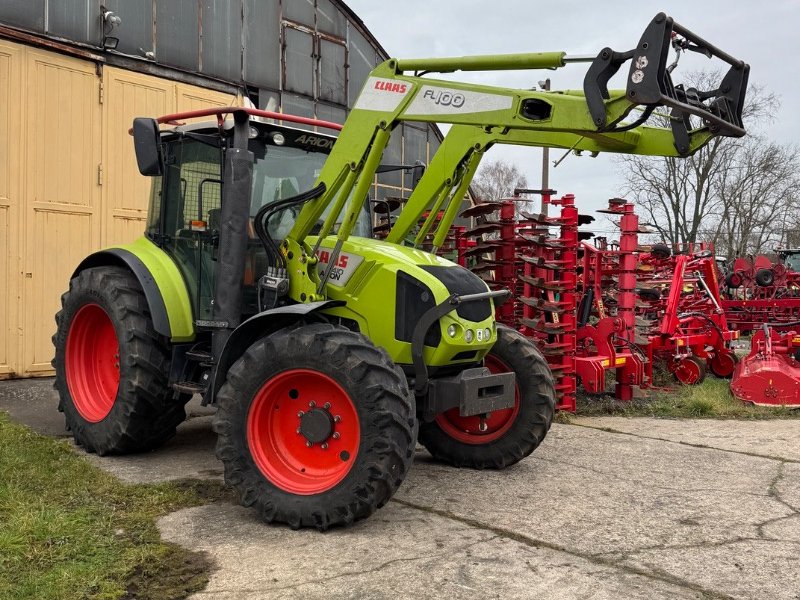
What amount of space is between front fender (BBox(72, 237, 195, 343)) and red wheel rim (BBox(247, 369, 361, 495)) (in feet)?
4.05

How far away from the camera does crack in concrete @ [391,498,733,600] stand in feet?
11.4

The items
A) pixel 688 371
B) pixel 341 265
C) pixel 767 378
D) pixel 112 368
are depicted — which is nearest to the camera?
pixel 341 265

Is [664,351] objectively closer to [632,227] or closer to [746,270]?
[632,227]

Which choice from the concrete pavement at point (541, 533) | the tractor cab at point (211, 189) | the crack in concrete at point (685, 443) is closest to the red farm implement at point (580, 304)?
the crack in concrete at point (685, 443)

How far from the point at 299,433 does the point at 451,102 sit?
6.81 feet

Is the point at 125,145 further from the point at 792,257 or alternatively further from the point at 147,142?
the point at 792,257

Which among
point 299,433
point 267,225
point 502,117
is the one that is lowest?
point 299,433

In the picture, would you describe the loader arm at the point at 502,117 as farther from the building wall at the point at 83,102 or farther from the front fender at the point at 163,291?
the building wall at the point at 83,102

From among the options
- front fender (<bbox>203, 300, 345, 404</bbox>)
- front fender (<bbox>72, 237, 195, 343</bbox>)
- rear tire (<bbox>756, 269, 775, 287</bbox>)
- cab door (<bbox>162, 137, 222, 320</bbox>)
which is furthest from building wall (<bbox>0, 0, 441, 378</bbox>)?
rear tire (<bbox>756, 269, 775, 287</bbox>)

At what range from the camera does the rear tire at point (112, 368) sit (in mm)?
5438

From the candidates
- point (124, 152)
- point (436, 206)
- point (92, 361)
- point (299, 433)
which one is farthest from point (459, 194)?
point (124, 152)

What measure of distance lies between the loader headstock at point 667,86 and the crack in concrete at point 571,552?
2147 mm

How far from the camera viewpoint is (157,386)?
5.48 meters

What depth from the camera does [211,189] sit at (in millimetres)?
5477
